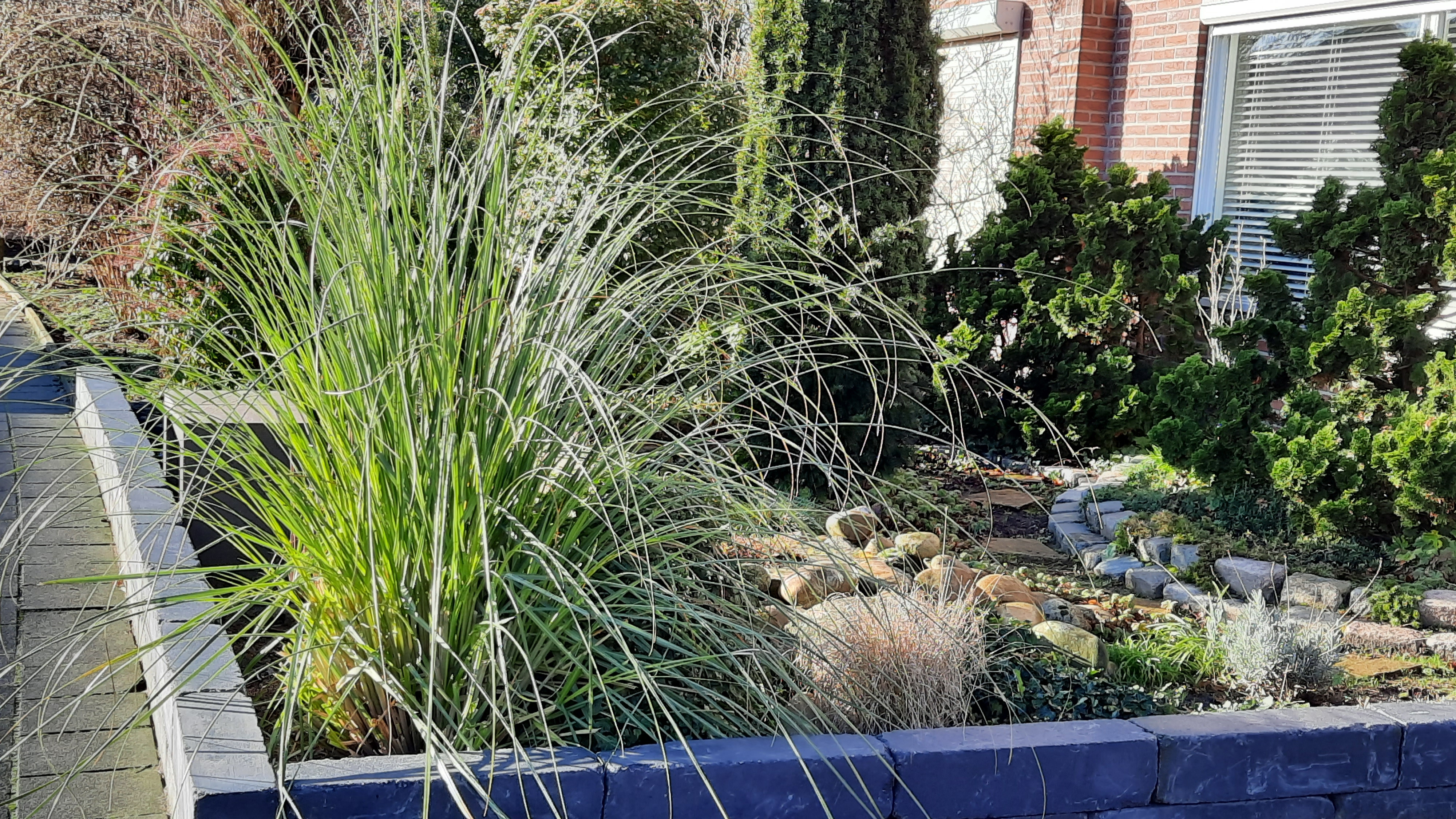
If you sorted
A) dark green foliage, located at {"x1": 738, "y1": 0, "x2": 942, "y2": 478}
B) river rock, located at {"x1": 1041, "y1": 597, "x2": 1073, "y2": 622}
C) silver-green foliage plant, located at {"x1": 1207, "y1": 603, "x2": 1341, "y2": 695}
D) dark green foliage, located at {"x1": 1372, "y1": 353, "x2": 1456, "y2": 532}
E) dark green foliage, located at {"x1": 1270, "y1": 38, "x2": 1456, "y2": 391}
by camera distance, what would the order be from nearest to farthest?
silver-green foliage plant, located at {"x1": 1207, "y1": 603, "x2": 1341, "y2": 695} → river rock, located at {"x1": 1041, "y1": 597, "x2": 1073, "y2": 622} → dark green foliage, located at {"x1": 1372, "y1": 353, "x2": 1456, "y2": 532} → dark green foliage, located at {"x1": 1270, "y1": 38, "x2": 1456, "y2": 391} → dark green foliage, located at {"x1": 738, "y1": 0, "x2": 942, "y2": 478}

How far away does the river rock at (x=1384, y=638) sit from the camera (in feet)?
11.1

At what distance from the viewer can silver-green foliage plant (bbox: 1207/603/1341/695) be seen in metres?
2.75

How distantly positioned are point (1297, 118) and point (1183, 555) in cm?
363

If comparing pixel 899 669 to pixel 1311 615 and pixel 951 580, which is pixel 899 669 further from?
pixel 1311 615

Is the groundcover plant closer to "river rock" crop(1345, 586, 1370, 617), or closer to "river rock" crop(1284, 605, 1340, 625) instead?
"river rock" crop(1284, 605, 1340, 625)

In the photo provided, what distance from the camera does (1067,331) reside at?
5633 mm

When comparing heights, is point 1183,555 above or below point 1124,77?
below

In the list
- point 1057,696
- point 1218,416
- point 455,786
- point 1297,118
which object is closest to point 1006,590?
point 1057,696

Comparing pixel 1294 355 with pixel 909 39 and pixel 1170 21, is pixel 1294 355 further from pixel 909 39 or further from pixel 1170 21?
pixel 1170 21

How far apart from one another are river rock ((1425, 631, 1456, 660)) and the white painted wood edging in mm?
3039

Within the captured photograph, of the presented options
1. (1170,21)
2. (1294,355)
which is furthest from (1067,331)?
(1170,21)

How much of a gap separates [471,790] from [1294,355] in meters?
3.38

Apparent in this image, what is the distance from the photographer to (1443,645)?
10.9 feet

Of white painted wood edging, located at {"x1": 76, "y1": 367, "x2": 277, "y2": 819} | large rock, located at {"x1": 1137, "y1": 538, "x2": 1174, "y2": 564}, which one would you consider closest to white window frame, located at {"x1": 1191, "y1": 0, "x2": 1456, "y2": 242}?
large rock, located at {"x1": 1137, "y1": 538, "x2": 1174, "y2": 564}
